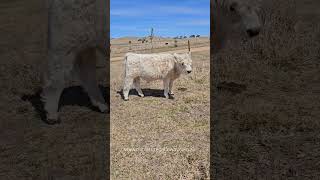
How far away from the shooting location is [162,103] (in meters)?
9.00

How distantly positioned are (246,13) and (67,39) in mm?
2744

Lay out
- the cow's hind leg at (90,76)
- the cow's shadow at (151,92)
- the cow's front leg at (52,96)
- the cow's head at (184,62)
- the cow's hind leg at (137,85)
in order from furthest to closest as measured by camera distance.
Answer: the cow's shadow at (151,92) < the cow's hind leg at (137,85) < the cow's head at (184,62) < the cow's hind leg at (90,76) < the cow's front leg at (52,96)

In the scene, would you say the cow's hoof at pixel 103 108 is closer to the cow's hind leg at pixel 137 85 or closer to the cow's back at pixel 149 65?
the cow's back at pixel 149 65

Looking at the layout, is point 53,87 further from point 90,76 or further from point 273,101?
point 273,101

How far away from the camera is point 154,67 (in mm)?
9344

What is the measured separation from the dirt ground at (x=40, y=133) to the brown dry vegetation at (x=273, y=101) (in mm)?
1774

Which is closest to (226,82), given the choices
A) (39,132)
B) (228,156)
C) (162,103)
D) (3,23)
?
(162,103)

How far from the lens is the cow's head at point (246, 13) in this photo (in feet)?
16.8

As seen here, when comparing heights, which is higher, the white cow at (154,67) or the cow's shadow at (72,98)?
the white cow at (154,67)

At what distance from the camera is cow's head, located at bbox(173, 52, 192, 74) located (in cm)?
895

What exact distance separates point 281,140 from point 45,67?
3772 millimetres

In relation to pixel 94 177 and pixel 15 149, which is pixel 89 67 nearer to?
pixel 15 149

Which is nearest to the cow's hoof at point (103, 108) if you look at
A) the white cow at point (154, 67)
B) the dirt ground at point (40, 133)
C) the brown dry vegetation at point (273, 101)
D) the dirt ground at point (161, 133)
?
the dirt ground at point (40, 133)

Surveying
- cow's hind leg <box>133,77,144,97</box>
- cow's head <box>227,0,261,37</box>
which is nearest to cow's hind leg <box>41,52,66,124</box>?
cow's head <box>227,0,261,37</box>
